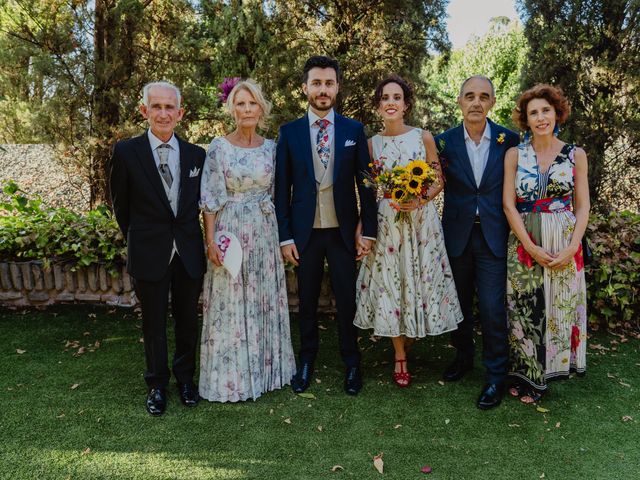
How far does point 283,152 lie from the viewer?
3760 millimetres

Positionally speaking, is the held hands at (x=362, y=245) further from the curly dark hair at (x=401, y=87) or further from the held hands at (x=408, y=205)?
the curly dark hair at (x=401, y=87)

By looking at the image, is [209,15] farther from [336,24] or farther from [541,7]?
[541,7]

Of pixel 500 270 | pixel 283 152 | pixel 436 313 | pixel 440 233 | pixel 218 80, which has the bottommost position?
pixel 436 313

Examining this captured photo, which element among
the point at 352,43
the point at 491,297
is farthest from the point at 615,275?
the point at 352,43

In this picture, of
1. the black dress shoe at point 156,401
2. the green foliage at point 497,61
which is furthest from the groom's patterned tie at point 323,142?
the green foliage at point 497,61

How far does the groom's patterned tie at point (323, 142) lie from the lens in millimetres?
3797

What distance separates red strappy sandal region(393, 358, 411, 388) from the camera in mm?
4062

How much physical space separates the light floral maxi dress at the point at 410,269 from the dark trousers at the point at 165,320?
131cm

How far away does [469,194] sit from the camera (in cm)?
375

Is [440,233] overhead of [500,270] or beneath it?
overhead

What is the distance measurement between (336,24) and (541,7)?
2772 mm

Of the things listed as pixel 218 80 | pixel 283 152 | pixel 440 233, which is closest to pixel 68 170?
pixel 218 80

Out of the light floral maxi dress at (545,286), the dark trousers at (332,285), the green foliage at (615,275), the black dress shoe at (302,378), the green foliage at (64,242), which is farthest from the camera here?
the green foliage at (64,242)

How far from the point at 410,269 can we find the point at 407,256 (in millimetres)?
94
